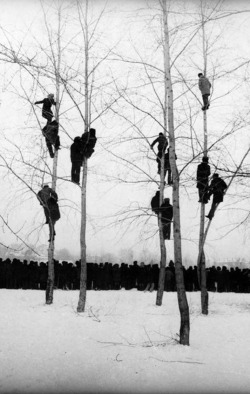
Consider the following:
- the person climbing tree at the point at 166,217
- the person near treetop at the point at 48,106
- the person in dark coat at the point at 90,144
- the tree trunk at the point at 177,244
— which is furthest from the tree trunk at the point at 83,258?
the tree trunk at the point at 177,244

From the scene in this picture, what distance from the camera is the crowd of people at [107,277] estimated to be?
50.4 ft

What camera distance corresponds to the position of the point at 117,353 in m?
5.69

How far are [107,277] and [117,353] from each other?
11.0 metres

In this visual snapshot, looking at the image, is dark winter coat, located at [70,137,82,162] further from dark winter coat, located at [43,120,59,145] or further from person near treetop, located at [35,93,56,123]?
person near treetop, located at [35,93,56,123]

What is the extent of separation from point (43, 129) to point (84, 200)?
8.07 ft

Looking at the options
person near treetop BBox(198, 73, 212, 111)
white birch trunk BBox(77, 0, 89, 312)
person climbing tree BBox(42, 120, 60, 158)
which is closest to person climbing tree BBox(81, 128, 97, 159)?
white birch trunk BBox(77, 0, 89, 312)

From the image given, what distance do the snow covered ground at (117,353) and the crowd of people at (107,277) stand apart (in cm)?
567

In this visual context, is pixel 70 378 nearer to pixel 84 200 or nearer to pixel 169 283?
pixel 84 200

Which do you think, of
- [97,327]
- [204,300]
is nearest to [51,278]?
[97,327]

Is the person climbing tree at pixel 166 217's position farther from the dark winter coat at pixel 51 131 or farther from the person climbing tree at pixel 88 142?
the dark winter coat at pixel 51 131

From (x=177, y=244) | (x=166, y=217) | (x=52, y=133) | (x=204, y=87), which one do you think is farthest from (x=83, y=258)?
(x=204, y=87)

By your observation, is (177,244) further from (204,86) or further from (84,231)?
(204,86)

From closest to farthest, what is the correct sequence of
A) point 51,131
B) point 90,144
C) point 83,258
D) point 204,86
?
point 204,86 < point 83,258 < point 90,144 < point 51,131

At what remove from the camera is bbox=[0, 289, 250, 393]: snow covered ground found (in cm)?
440
